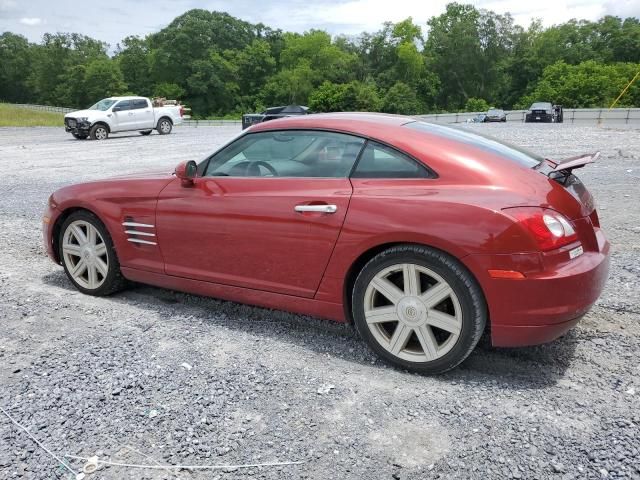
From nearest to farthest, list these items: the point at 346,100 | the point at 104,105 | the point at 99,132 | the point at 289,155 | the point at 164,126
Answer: the point at 289,155 < the point at 99,132 < the point at 104,105 < the point at 164,126 < the point at 346,100

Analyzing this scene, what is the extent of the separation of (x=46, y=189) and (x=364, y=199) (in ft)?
28.8

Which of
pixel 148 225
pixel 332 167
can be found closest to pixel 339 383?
pixel 332 167

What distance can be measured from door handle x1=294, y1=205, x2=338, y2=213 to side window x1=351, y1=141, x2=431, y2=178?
9.8 inches

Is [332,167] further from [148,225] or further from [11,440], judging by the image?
[11,440]

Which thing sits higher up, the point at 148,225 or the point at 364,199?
the point at 364,199

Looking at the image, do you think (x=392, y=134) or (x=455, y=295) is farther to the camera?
(x=392, y=134)

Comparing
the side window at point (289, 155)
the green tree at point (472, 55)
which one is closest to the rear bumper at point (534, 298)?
the side window at point (289, 155)

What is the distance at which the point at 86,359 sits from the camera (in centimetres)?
343

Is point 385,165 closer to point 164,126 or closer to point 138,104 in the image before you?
point 138,104

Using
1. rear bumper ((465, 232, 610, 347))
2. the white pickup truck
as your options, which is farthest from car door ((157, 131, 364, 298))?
the white pickup truck

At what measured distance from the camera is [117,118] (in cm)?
2422

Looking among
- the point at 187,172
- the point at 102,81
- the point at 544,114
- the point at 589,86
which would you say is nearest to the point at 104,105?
the point at 187,172

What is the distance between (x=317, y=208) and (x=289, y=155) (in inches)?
22.1

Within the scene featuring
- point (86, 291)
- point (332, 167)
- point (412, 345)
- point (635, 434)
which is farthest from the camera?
point (86, 291)
